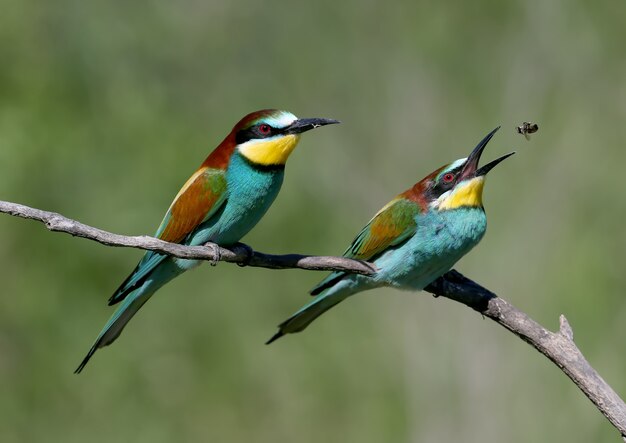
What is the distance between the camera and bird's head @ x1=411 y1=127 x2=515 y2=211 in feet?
10.7

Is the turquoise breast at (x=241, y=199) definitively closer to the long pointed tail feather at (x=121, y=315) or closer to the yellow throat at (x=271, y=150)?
the yellow throat at (x=271, y=150)

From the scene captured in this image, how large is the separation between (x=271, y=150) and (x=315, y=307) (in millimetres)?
552

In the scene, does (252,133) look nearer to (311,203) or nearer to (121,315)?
(121,315)

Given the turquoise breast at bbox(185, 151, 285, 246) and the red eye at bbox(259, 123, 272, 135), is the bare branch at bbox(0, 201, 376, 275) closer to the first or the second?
the turquoise breast at bbox(185, 151, 285, 246)

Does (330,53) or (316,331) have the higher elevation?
(330,53)

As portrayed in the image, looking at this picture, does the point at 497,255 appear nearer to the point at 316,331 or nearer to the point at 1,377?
the point at 316,331

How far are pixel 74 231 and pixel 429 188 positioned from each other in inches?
52.1

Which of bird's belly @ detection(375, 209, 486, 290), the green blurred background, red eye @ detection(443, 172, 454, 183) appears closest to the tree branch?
bird's belly @ detection(375, 209, 486, 290)

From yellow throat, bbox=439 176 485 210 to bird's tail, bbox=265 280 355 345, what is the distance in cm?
43

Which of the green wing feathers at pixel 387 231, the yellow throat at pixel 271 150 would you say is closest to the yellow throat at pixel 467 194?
the green wing feathers at pixel 387 231

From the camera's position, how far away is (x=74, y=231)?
249 cm

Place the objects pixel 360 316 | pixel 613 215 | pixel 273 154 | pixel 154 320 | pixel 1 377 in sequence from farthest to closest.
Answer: pixel 360 316 → pixel 613 215 → pixel 154 320 → pixel 1 377 → pixel 273 154

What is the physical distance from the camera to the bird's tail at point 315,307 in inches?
132

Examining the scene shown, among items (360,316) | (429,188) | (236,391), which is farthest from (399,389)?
(429,188)
